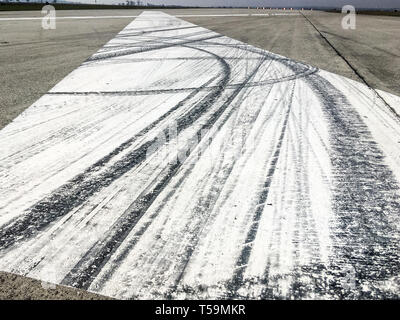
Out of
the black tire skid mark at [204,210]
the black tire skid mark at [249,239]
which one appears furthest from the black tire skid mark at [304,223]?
the black tire skid mark at [204,210]

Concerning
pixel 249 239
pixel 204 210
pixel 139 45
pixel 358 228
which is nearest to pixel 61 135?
pixel 204 210

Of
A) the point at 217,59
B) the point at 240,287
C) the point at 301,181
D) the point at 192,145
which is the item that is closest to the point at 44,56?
the point at 217,59

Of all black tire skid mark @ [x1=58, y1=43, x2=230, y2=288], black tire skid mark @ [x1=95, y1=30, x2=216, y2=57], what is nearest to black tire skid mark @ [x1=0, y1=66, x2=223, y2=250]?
black tire skid mark @ [x1=58, y1=43, x2=230, y2=288]

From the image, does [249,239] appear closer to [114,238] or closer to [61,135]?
[114,238]

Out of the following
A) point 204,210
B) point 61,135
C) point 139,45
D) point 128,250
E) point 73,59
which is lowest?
point 128,250

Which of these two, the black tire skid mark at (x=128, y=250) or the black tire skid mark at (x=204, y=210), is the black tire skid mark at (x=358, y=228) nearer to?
the black tire skid mark at (x=204, y=210)
